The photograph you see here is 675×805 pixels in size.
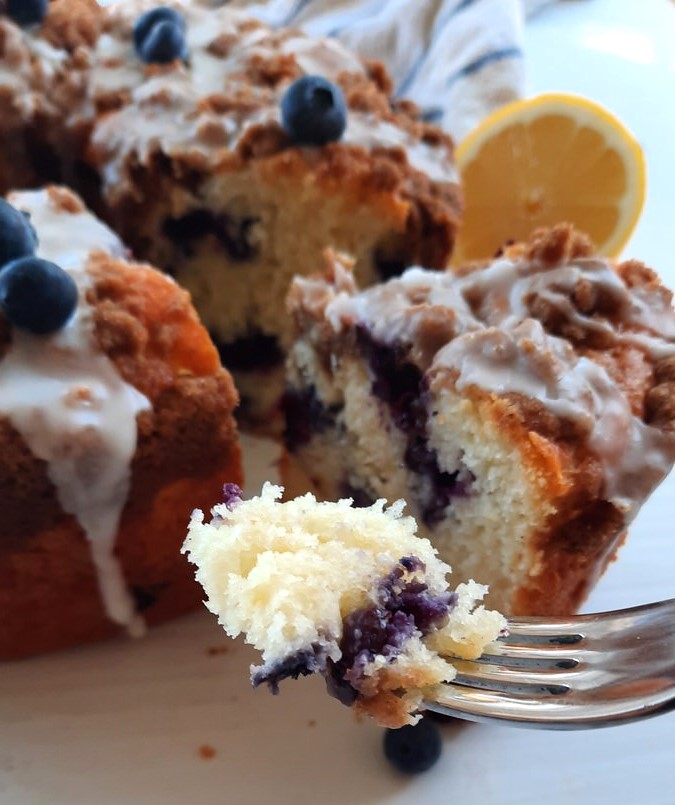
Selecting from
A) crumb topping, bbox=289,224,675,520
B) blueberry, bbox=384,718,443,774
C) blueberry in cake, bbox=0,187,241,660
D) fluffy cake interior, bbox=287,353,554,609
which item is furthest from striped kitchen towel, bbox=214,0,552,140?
blueberry, bbox=384,718,443,774

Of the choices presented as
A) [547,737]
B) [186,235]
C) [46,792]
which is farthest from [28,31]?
[547,737]

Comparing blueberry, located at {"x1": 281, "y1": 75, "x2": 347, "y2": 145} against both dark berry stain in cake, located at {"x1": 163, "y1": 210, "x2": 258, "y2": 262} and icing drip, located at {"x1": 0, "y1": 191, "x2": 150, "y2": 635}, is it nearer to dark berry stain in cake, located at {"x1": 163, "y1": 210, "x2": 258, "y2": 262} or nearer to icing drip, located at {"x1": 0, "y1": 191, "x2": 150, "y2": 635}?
dark berry stain in cake, located at {"x1": 163, "y1": 210, "x2": 258, "y2": 262}

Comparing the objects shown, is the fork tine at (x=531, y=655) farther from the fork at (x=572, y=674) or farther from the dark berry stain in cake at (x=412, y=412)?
the dark berry stain in cake at (x=412, y=412)

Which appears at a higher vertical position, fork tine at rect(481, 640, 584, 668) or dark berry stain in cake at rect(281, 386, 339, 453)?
fork tine at rect(481, 640, 584, 668)

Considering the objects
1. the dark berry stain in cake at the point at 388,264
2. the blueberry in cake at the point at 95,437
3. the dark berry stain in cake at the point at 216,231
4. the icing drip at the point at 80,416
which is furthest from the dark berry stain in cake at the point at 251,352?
the icing drip at the point at 80,416

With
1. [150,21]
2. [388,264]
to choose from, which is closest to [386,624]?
[388,264]
